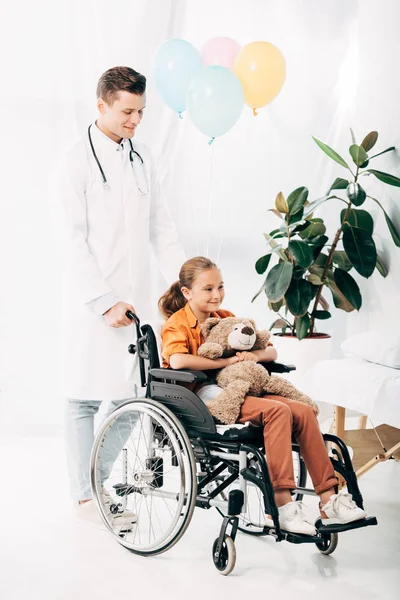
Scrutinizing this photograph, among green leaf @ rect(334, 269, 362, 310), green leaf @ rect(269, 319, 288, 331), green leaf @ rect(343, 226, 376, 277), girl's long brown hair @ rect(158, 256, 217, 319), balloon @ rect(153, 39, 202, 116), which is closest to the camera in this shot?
girl's long brown hair @ rect(158, 256, 217, 319)

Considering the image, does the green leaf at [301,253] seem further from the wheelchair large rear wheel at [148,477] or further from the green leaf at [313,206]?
the wheelchair large rear wheel at [148,477]

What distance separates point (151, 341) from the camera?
2.28 metres

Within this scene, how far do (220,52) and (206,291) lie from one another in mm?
1649

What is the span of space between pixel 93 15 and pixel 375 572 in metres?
2.82

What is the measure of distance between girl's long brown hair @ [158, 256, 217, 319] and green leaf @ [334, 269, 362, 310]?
59.8 inches

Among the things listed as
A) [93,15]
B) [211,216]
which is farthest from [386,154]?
[93,15]

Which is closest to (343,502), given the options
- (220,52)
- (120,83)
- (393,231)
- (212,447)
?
(212,447)

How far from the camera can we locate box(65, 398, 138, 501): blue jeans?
8.39 ft

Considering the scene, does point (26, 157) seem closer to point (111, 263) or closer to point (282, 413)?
point (111, 263)

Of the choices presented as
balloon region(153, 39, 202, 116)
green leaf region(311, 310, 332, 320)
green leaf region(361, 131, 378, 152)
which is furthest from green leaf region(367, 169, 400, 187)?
balloon region(153, 39, 202, 116)

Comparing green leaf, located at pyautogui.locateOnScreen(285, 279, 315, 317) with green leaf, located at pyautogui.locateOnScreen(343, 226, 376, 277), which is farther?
green leaf, located at pyautogui.locateOnScreen(285, 279, 315, 317)

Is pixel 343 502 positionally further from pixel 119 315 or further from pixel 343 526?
pixel 119 315

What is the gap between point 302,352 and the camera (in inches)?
153

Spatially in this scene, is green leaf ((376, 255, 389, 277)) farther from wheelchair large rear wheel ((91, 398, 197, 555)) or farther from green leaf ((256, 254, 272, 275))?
wheelchair large rear wheel ((91, 398, 197, 555))
